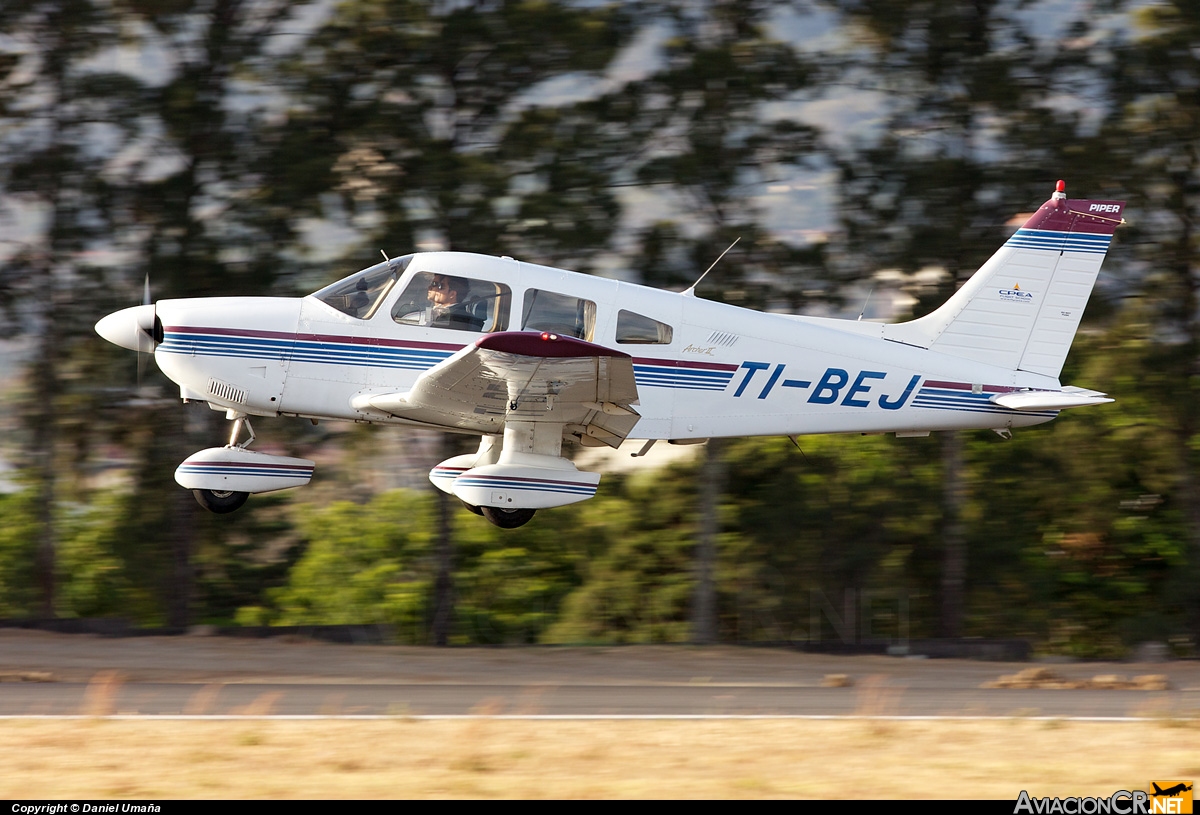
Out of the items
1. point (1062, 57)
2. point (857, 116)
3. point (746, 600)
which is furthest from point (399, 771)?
point (1062, 57)

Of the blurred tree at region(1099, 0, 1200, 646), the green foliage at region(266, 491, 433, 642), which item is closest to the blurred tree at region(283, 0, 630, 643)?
the green foliage at region(266, 491, 433, 642)

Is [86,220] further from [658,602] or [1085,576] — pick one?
[1085,576]

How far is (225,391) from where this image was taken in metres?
9.12

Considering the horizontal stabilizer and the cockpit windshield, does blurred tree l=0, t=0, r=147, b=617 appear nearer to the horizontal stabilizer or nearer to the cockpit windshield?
the cockpit windshield

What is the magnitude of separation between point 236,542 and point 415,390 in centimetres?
744

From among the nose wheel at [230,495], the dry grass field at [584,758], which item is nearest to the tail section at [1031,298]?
the dry grass field at [584,758]

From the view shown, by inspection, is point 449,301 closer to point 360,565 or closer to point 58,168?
point 58,168

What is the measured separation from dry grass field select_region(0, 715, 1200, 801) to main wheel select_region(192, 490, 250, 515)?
2934mm

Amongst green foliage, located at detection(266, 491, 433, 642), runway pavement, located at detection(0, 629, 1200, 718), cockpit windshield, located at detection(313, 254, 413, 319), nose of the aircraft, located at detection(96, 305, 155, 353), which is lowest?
green foliage, located at detection(266, 491, 433, 642)

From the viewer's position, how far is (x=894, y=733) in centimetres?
705

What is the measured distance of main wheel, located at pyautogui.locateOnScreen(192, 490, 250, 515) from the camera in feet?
31.8

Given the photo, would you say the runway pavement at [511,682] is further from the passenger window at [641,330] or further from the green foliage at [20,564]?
the green foliage at [20,564]

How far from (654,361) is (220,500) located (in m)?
3.74

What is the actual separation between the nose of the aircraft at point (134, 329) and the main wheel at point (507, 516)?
290 centimetres
